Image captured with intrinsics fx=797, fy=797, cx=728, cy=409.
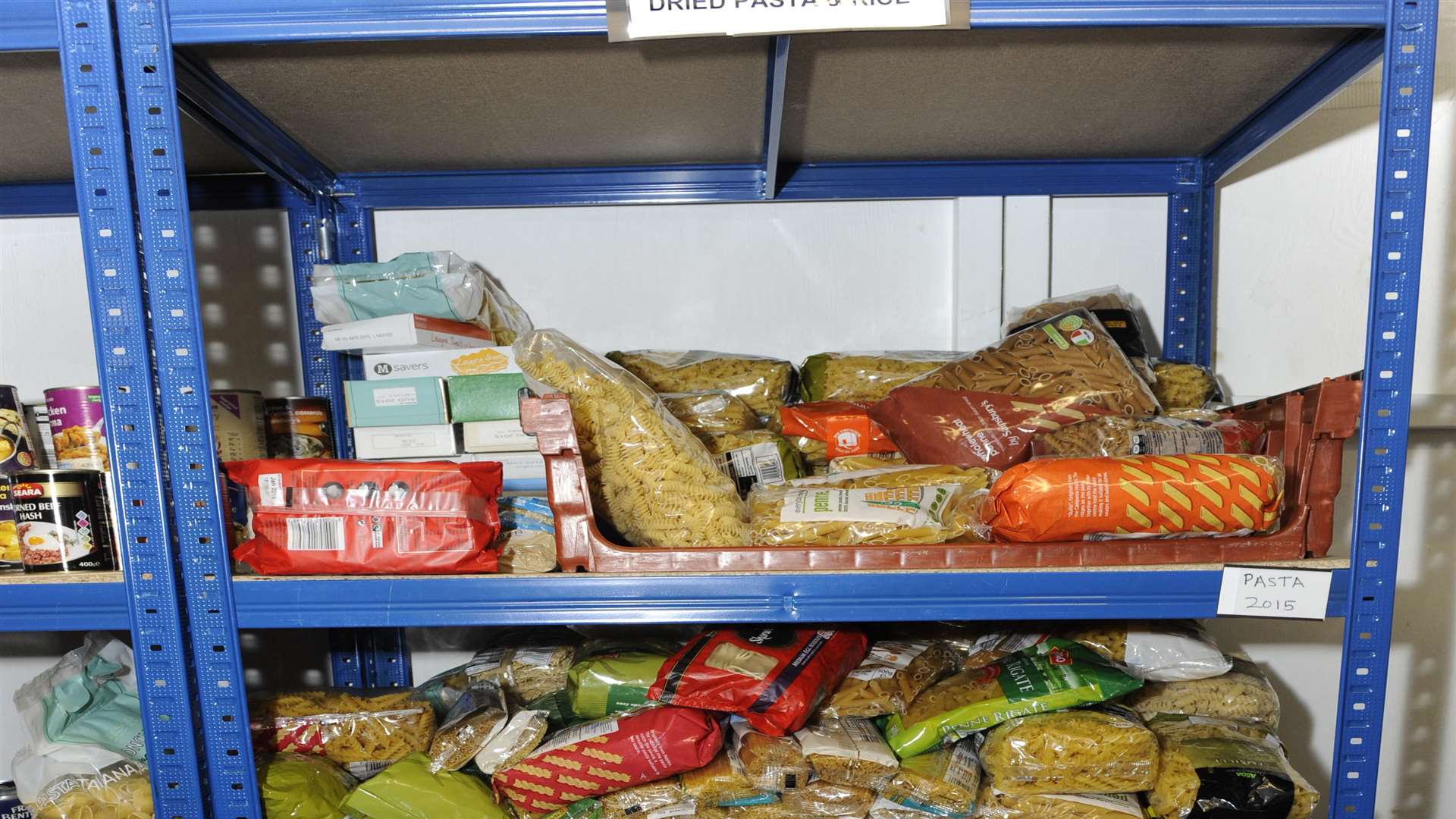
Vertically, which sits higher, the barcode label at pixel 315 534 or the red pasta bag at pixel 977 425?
the red pasta bag at pixel 977 425

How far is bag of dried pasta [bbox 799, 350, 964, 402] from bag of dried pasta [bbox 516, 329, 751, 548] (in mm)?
459

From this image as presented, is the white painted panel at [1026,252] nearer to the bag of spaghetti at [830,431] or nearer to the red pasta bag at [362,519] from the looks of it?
the bag of spaghetti at [830,431]

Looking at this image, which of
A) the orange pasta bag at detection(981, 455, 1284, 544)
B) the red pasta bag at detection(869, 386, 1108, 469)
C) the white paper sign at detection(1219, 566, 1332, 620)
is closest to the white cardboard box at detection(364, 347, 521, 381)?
the red pasta bag at detection(869, 386, 1108, 469)

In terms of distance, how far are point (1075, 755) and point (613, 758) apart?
2.10ft

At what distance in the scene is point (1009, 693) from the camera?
113 centimetres

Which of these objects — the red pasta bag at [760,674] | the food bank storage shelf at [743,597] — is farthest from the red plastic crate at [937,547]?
the red pasta bag at [760,674]

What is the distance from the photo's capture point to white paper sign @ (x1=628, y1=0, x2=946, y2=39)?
913 mm

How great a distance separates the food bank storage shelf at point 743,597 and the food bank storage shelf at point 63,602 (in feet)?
0.55

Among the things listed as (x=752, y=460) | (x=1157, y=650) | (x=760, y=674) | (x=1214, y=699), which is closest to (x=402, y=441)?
(x=752, y=460)

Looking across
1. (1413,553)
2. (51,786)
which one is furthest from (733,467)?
(1413,553)

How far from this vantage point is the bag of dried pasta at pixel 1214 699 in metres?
1.22

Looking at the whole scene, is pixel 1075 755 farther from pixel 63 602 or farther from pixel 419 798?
pixel 63 602

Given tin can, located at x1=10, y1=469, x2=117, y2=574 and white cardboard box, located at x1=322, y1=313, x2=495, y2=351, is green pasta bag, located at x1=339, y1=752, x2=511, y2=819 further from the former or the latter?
white cardboard box, located at x1=322, y1=313, x2=495, y2=351

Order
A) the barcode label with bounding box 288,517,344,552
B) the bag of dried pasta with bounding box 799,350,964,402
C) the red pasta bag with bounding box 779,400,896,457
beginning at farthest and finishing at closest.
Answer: the bag of dried pasta with bounding box 799,350,964,402 < the red pasta bag with bounding box 779,400,896,457 < the barcode label with bounding box 288,517,344,552
